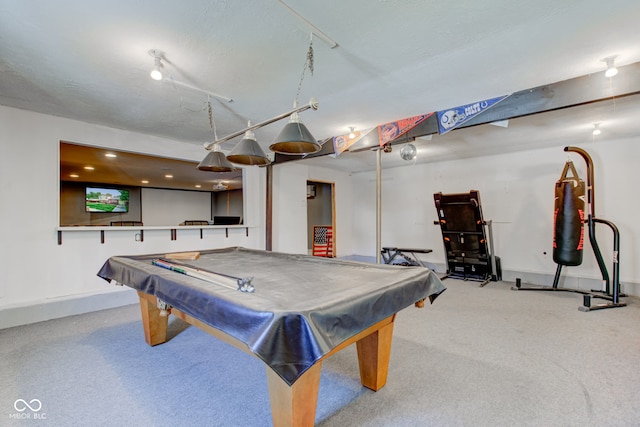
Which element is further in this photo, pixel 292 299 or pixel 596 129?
pixel 596 129

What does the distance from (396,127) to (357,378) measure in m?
3.02

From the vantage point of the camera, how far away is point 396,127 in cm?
388

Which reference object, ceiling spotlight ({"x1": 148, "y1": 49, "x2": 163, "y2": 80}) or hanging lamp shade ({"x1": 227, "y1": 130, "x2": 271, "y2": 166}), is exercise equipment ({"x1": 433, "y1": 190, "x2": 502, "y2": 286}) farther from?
ceiling spotlight ({"x1": 148, "y1": 49, "x2": 163, "y2": 80})

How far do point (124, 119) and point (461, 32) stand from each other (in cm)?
387

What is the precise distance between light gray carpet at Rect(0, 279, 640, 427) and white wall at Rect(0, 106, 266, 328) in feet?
1.22

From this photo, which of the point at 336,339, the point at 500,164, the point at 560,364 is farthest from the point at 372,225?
the point at 336,339

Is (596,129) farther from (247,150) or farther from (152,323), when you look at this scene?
(152,323)

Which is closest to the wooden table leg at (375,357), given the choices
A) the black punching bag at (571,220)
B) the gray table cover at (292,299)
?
the gray table cover at (292,299)

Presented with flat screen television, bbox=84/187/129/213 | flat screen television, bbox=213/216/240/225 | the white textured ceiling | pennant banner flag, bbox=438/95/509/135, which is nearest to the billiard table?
the white textured ceiling

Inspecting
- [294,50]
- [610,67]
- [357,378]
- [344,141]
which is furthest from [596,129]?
[357,378]

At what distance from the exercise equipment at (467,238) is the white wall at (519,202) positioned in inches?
20.5

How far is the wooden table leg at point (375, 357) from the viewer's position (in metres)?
1.94

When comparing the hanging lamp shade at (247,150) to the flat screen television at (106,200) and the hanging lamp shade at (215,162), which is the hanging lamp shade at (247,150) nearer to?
the hanging lamp shade at (215,162)

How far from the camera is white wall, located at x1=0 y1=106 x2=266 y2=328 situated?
3293 millimetres
